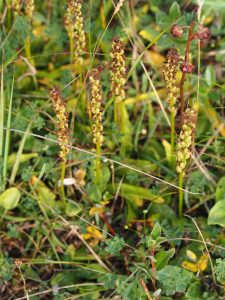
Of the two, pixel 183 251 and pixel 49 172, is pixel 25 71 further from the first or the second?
pixel 183 251

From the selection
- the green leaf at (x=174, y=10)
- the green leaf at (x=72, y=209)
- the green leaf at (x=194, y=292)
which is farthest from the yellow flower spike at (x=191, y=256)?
the green leaf at (x=174, y=10)

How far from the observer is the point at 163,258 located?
2.02m

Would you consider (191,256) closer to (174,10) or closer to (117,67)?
(117,67)

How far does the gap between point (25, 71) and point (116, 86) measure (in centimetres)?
152

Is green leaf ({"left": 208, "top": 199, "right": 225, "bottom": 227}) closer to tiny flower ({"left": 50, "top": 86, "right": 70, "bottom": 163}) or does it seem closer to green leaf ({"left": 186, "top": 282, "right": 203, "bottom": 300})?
green leaf ({"left": 186, "top": 282, "right": 203, "bottom": 300})

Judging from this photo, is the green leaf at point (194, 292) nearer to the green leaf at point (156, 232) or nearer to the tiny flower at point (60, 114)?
the green leaf at point (156, 232)

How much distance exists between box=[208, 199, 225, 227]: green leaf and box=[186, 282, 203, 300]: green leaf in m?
0.46

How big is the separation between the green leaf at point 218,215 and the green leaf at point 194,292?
0.46 metres

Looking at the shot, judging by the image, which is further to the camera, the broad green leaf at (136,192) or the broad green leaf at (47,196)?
the broad green leaf at (47,196)

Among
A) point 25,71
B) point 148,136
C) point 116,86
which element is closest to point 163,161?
point 148,136

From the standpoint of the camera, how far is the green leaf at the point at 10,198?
2518mm

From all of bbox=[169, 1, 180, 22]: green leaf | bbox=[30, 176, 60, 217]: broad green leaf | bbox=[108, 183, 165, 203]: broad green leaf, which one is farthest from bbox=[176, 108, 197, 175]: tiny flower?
bbox=[169, 1, 180, 22]: green leaf

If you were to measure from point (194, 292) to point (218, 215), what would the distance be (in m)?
0.57

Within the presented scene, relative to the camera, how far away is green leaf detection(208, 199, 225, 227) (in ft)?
7.29
